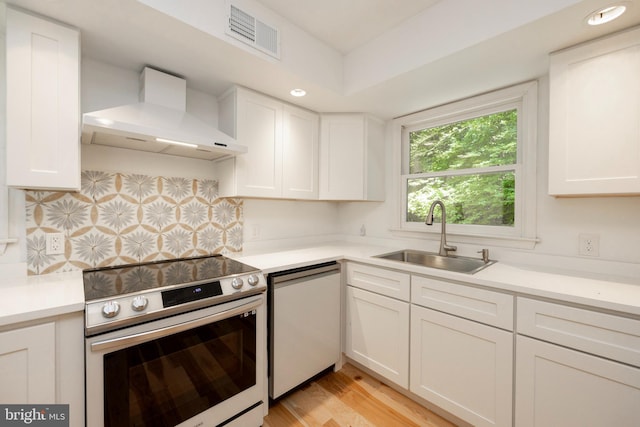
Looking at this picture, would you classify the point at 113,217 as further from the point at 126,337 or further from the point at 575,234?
the point at 575,234

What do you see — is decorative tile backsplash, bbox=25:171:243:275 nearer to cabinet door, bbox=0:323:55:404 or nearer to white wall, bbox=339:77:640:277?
cabinet door, bbox=0:323:55:404

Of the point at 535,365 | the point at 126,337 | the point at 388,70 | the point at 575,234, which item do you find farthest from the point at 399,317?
the point at 388,70

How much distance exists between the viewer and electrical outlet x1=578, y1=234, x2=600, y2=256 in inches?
62.6

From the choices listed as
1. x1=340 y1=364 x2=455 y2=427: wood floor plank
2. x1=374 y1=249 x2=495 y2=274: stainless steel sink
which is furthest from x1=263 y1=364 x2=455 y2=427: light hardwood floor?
x1=374 y1=249 x2=495 y2=274: stainless steel sink

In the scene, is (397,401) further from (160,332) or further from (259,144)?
(259,144)

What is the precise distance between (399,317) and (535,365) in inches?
28.0

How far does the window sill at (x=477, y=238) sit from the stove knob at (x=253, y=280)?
1.46 m

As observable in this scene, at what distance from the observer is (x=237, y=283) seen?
1.46 meters

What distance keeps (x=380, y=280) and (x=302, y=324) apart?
0.61 metres

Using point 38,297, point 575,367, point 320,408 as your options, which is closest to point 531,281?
point 575,367

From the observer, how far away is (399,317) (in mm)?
1800

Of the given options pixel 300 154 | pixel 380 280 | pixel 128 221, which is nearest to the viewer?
pixel 128 221

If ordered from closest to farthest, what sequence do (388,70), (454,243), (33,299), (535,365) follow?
1. (33,299)
2. (535,365)
3. (388,70)
4. (454,243)

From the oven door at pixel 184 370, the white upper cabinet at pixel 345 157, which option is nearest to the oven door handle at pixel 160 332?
the oven door at pixel 184 370
